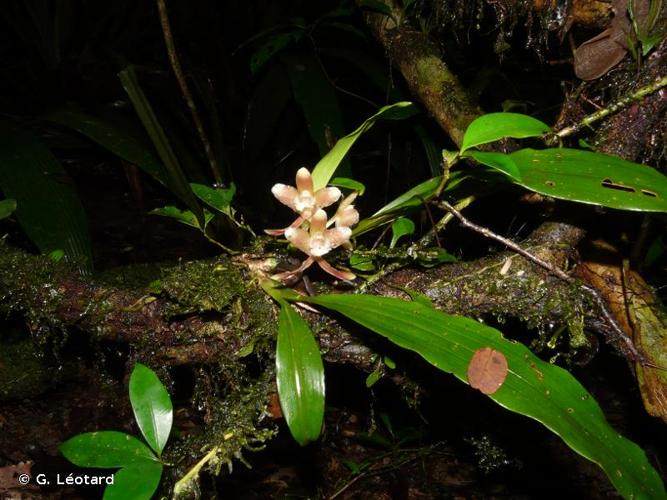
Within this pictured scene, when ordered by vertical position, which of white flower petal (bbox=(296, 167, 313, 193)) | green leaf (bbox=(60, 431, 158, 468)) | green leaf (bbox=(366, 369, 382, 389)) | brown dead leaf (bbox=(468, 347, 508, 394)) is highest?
white flower petal (bbox=(296, 167, 313, 193))

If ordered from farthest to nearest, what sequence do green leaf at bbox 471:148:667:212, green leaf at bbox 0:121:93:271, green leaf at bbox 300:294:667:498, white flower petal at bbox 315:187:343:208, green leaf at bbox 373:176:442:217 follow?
green leaf at bbox 0:121:93:271
green leaf at bbox 373:176:442:217
white flower petal at bbox 315:187:343:208
green leaf at bbox 471:148:667:212
green leaf at bbox 300:294:667:498

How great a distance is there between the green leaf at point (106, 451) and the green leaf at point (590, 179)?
819mm

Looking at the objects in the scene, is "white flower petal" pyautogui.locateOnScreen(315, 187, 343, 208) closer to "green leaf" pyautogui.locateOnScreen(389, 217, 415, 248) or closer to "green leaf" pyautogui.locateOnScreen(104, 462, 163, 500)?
"green leaf" pyautogui.locateOnScreen(389, 217, 415, 248)

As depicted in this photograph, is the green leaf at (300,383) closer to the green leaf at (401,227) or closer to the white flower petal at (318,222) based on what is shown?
the white flower petal at (318,222)

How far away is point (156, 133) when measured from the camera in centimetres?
115

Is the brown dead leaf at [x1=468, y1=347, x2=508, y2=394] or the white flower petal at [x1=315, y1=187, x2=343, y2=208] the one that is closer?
the brown dead leaf at [x1=468, y1=347, x2=508, y2=394]

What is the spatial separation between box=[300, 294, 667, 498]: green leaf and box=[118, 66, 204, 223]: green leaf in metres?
0.50

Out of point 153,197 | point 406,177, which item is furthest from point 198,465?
point 153,197

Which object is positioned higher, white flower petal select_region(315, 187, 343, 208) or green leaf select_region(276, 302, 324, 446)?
white flower petal select_region(315, 187, 343, 208)

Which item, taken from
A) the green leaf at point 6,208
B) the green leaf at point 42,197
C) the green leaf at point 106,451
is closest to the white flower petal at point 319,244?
the green leaf at point 106,451

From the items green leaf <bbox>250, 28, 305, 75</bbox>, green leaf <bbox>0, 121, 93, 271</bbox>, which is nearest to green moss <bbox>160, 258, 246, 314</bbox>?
green leaf <bbox>0, 121, 93, 271</bbox>

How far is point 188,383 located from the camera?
1928mm

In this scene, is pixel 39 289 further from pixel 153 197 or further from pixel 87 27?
pixel 87 27

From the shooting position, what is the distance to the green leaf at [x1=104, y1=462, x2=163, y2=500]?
88cm
